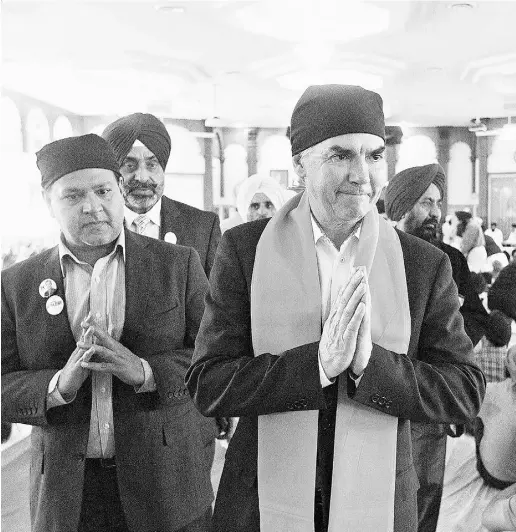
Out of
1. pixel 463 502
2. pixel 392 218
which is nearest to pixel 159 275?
pixel 392 218

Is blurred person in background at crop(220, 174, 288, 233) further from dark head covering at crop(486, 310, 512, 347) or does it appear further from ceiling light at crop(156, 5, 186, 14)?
ceiling light at crop(156, 5, 186, 14)

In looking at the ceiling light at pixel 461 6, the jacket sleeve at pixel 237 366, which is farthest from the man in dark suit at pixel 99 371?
the ceiling light at pixel 461 6

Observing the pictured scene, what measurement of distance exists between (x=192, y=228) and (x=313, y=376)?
1.43m

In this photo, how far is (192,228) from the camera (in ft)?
8.75

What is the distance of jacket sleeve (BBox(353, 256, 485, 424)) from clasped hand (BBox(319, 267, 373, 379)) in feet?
0.13

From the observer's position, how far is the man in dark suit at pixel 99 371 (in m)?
1.80

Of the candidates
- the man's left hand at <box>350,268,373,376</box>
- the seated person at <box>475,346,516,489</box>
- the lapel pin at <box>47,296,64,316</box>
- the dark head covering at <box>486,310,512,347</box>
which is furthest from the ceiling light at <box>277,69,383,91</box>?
the man's left hand at <box>350,268,373,376</box>

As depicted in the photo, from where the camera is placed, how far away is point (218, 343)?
4.68 feet

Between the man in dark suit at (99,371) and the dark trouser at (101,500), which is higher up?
the man in dark suit at (99,371)

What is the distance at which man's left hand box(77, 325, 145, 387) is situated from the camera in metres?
1.69

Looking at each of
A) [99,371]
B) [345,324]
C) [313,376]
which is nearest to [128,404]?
[99,371]

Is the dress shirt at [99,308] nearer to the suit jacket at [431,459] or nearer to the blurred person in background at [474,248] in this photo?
the suit jacket at [431,459]

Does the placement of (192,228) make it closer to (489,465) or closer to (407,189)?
(407,189)

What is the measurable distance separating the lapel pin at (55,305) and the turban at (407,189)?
1.47 m
